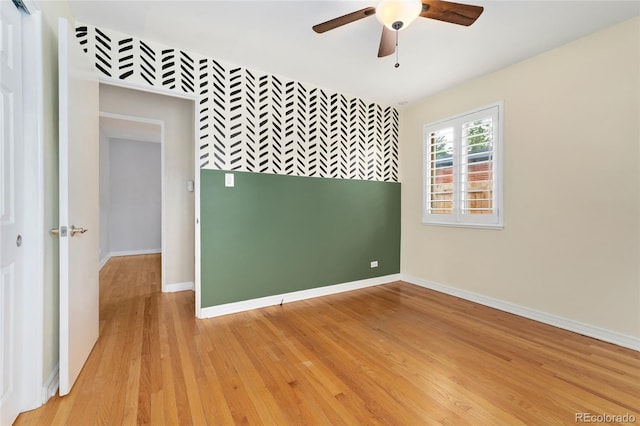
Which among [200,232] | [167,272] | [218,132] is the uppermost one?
[218,132]

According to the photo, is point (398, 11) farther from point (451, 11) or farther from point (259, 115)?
point (259, 115)

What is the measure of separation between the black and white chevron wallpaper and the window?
0.69 metres

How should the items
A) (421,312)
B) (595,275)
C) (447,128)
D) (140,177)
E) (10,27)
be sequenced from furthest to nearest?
(140,177), (447,128), (421,312), (595,275), (10,27)

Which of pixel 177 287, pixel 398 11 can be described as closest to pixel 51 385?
pixel 177 287

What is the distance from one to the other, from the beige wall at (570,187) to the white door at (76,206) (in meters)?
3.70

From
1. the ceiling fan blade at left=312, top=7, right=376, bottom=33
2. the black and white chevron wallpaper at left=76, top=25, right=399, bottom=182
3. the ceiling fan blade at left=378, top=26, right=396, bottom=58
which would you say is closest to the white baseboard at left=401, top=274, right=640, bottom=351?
the black and white chevron wallpaper at left=76, top=25, right=399, bottom=182

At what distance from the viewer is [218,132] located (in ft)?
9.31

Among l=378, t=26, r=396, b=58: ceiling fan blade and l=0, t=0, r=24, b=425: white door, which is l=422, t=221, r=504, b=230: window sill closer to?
l=378, t=26, r=396, b=58: ceiling fan blade

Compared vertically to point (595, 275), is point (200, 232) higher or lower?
higher

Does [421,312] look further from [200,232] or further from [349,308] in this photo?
[200,232]

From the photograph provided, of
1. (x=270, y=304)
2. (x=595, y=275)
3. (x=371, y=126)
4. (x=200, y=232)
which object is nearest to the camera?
(x=595, y=275)

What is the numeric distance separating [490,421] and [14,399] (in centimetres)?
243

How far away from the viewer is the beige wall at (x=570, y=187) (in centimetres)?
223

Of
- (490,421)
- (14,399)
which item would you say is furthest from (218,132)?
(490,421)
